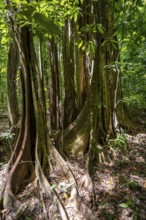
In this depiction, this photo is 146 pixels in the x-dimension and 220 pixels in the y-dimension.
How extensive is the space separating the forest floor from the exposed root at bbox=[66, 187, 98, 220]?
7cm

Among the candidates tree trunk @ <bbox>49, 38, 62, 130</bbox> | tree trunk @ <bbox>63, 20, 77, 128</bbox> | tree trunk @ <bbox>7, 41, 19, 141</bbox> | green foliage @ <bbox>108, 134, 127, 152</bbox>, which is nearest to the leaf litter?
green foliage @ <bbox>108, 134, 127, 152</bbox>

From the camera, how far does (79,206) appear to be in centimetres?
241

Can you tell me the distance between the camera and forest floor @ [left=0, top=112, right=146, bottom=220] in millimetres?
2428

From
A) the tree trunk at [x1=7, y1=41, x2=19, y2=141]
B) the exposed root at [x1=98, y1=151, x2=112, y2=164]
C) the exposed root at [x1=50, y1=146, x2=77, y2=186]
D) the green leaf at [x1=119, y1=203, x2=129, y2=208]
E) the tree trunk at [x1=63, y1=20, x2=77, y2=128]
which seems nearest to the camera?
the green leaf at [x1=119, y1=203, x2=129, y2=208]

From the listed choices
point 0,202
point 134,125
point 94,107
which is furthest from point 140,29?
point 0,202

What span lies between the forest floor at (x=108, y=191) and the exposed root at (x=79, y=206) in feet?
0.22

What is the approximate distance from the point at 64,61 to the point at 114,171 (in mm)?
2530

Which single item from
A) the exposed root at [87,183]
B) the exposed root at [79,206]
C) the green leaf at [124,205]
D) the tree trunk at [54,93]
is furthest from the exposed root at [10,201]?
the tree trunk at [54,93]

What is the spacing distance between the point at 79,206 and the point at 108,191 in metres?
0.61

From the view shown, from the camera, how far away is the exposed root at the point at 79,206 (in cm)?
228

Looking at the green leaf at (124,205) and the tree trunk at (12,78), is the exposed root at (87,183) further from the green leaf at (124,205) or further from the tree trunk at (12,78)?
the tree trunk at (12,78)

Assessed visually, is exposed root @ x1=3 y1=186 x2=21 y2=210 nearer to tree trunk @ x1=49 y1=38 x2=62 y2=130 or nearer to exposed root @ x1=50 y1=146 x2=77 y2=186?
exposed root @ x1=50 y1=146 x2=77 y2=186

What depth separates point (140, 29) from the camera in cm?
362

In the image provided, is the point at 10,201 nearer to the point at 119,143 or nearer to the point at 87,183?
the point at 87,183
